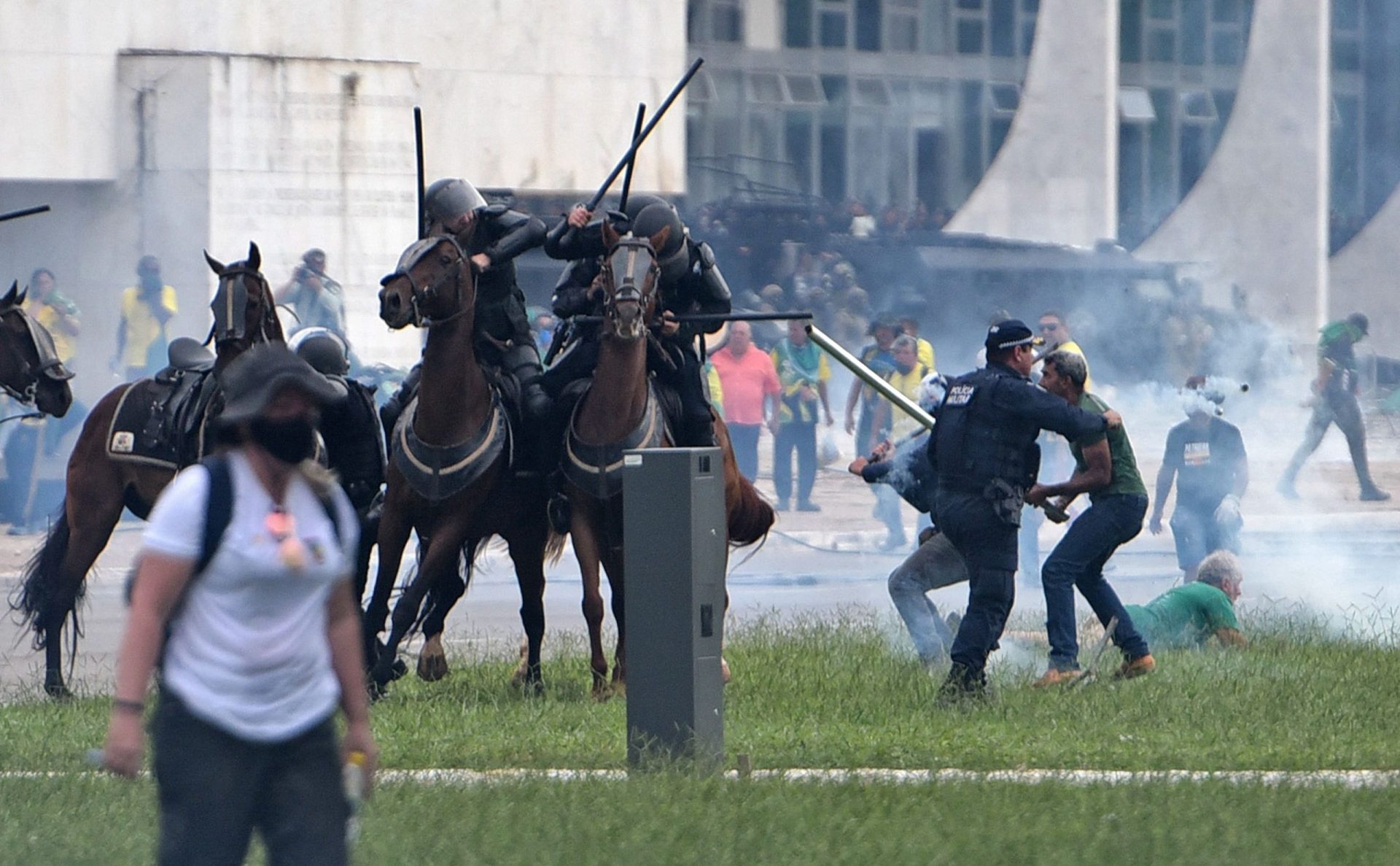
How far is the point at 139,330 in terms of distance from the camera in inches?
909

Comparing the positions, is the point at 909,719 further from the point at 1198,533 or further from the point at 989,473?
the point at 1198,533

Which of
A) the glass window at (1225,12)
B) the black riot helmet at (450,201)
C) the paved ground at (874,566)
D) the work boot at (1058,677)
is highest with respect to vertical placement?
the glass window at (1225,12)

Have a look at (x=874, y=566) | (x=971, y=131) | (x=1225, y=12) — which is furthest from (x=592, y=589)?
(x=971, y=131)

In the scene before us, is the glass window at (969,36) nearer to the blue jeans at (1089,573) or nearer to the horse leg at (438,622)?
the blue jeans at (1089,573)

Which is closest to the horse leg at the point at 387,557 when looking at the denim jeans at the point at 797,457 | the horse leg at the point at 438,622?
the horse leg at the point at 438,622

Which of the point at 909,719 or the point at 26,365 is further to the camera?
the point at 26,365

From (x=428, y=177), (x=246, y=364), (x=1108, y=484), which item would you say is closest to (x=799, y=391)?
(x=428, y=177)

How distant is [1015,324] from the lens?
10.3m

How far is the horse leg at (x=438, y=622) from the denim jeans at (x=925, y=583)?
2045 millimetres

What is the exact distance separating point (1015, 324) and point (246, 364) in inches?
224

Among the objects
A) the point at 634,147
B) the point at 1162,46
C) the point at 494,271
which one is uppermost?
the point at 1162,46

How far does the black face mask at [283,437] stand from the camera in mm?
5000

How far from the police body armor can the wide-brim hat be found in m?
5.29

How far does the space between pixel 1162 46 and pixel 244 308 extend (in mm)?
26127
